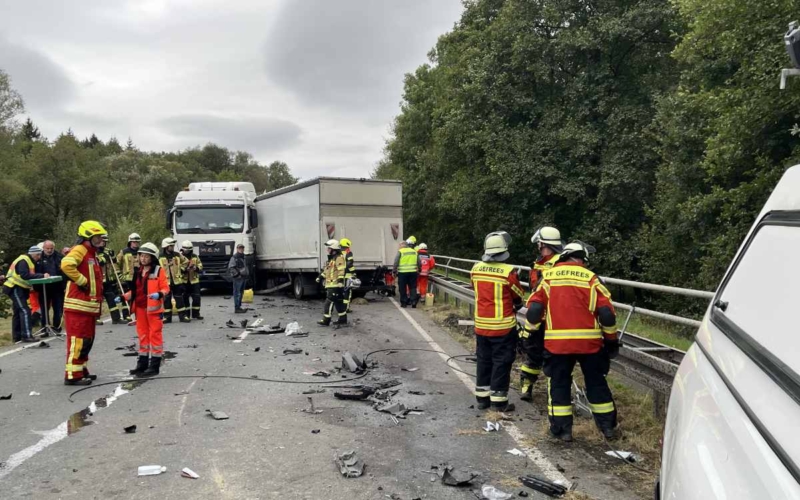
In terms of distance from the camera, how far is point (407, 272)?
51.2 ft

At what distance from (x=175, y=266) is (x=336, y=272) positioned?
3.68m

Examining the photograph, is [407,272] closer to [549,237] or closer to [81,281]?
[549,237]

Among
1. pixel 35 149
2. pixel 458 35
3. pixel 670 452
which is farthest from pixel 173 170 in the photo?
pixel 670 452

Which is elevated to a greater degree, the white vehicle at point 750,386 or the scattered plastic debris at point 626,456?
the white vehicle at point 750,386

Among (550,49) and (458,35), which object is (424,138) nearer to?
(458,35)

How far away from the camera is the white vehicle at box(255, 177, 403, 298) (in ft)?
53.7

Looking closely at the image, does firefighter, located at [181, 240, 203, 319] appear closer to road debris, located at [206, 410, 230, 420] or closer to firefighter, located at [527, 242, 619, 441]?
road debris, located at [206, 410, 230, 420]

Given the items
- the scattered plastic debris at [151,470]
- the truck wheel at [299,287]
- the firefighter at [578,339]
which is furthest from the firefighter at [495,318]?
the truck wheel at [299,287]

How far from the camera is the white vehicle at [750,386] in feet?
4.35

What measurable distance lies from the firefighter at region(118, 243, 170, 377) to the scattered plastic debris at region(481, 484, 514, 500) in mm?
5163

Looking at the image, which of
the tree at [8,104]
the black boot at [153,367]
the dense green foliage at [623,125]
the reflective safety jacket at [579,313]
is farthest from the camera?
the tree at [8,104]

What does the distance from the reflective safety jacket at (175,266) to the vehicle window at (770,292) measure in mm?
12116

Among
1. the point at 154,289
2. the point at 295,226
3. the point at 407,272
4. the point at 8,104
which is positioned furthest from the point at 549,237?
the point at 8,104

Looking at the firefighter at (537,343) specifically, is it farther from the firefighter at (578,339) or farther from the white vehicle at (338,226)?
the white vehicle at (338,226)
